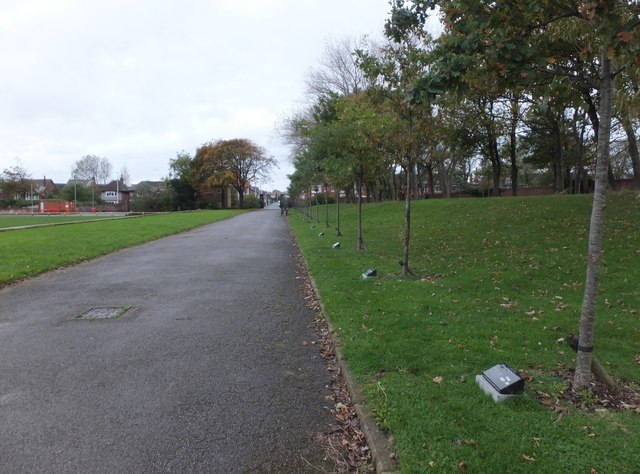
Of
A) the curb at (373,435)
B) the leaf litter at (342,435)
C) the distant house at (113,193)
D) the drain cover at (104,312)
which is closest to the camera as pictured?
the curb at (373,435)

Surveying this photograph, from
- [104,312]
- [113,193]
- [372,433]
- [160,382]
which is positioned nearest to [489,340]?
[372,433]

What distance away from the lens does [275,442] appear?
3199mm

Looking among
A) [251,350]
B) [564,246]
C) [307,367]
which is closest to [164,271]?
[251,350]

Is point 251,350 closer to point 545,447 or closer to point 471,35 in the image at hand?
point 545,447

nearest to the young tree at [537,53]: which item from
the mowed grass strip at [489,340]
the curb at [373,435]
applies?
the mowed grass strip at [489,340]

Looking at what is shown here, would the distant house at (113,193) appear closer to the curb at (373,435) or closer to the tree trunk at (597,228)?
the curb at (373,435)

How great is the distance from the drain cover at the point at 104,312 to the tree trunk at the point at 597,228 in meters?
5.87

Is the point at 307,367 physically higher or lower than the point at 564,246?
lower

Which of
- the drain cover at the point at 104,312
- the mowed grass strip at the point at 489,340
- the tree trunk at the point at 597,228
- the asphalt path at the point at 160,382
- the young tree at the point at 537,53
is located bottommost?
the asphalt path at the point at 160,382

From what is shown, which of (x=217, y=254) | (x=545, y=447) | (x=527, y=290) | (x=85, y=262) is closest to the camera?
(x=545, y=447)

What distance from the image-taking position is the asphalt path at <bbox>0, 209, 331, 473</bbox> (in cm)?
303

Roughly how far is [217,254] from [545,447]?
468 inches

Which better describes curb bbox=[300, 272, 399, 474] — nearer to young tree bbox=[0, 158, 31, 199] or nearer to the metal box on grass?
the metal box on grass

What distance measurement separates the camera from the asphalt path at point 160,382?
303cm
